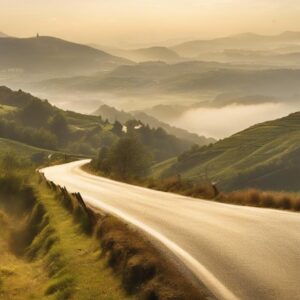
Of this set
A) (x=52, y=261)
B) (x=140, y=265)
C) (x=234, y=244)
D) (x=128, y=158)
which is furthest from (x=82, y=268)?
(x=128, y=158)

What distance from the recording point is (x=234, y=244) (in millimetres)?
14109

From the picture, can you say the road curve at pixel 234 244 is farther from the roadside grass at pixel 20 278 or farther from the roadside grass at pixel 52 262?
the roadside grass at pixel 20 278

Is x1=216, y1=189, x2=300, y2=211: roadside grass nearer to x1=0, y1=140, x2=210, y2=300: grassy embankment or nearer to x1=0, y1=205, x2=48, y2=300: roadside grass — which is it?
x1=0, y1=140, x2=210, y2=300: grassy embankment

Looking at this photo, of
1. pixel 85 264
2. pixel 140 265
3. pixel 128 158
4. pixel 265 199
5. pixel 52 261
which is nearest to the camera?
pixel 140 265

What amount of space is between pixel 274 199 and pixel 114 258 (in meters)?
9.82

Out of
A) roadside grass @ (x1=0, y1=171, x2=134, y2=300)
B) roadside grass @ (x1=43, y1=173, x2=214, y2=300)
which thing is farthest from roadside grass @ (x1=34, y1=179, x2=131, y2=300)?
roadside grass @ (x1=43, y1=173, x2=214, y2=300)

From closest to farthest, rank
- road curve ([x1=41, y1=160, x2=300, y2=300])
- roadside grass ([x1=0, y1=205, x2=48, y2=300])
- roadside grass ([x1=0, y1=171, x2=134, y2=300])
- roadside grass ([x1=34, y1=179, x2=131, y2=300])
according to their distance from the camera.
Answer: road curve ([x1=41, y1=160, x2=300, y2=300]), roadside grass ([x1=34, y1=179, x2=131, y2=300]), roadside grass ([x1=0, y1=171, x2=134, y2=300]), roadside grass ([x1=0, y1=205, x2=48, y2=300])

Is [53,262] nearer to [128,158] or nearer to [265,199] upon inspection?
[265,199]


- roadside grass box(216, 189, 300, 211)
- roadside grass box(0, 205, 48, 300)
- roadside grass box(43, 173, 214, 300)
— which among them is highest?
roadside grass box(216, 189, 300, 211)

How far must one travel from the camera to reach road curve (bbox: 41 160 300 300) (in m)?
10.4

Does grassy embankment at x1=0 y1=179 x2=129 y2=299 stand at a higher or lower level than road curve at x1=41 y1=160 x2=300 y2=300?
lower

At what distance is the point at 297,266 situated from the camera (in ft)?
37.2

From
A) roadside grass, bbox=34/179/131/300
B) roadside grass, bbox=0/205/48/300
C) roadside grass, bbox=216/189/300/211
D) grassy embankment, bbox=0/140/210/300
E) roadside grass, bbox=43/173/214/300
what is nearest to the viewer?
roadside grass, bbox=43/173/214/300

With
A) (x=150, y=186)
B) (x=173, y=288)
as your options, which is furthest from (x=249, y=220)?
(x=150, y=186)
